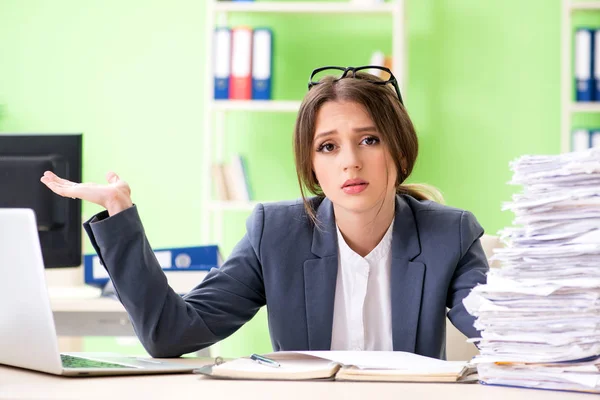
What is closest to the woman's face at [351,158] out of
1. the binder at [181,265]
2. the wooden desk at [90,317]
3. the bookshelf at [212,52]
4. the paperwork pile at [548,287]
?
the paperwork pile at [548,287]

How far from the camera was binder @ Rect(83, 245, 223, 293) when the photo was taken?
2287 mm

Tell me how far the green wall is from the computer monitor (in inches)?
73.3

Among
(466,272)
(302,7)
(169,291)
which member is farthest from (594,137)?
(169,291)

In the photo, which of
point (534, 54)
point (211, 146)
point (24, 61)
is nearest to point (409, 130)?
point (211, 146)

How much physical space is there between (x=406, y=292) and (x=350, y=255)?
15 cm

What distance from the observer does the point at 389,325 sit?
165 centimetres

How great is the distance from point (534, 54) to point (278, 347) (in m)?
2.78

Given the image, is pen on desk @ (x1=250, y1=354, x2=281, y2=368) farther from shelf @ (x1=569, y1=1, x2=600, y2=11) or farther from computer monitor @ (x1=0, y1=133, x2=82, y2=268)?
shelf @ (x1=569, y1=1, x2=600, y2=11)

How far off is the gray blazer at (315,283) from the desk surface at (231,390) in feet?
1.11

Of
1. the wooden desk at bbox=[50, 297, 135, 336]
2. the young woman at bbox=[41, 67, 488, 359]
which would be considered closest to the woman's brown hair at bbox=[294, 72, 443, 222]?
the young woman at bbox=[41, 67, 488, 359]

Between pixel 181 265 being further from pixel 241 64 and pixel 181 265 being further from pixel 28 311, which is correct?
pixel 241 64

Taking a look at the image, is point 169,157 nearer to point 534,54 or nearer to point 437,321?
point 534,54

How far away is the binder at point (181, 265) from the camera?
229 centimetres

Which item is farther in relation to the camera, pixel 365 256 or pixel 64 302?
pixel 64 302
